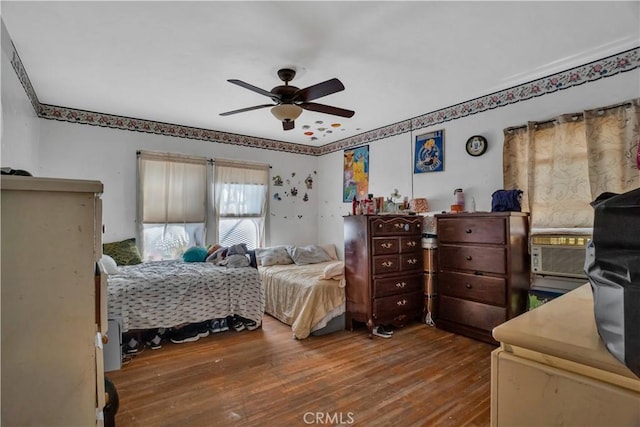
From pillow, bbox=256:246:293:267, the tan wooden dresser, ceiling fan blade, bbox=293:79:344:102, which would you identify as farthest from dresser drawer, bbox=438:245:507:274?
the tan wooden dresser

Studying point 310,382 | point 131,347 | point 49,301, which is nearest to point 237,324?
point 131,347

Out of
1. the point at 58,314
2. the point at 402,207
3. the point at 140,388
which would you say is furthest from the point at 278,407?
the point at 402,207

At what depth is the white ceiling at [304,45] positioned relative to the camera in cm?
202

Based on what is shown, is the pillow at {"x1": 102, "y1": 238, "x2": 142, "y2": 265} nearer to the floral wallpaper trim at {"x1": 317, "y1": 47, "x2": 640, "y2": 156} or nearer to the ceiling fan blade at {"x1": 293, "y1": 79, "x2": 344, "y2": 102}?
the ceiling fan blade at {"x1": 293, "y1": 79, "x2": 344, "y2": 102}

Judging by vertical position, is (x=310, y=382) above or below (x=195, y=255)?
below

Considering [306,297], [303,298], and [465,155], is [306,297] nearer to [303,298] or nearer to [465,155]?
[303,298]

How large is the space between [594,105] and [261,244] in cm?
427

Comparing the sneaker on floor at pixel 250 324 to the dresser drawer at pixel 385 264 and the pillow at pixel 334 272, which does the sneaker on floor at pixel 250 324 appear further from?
the dresser drawer at pixel 385 264

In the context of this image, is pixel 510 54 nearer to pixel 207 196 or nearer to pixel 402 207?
pixel 402 207

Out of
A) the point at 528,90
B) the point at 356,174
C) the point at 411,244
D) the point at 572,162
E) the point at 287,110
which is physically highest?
the point at 528,90

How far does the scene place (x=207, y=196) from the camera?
4.66m

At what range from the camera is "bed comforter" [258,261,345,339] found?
128 inches

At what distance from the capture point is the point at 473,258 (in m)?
3.15

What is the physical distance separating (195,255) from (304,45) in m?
2.84
